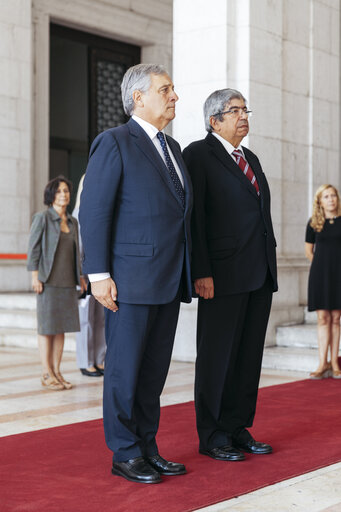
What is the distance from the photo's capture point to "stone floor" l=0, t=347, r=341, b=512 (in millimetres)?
3615

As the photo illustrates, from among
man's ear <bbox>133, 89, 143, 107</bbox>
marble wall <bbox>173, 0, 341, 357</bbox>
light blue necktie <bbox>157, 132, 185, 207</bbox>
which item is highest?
marble wall <bbox>173, 0, 341, 357</bbox>

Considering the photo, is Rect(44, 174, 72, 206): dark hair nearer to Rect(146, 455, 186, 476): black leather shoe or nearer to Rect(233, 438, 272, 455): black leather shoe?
Rect(233, 438, 272, 455): black leather shoe

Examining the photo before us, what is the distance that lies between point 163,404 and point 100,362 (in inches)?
68.0

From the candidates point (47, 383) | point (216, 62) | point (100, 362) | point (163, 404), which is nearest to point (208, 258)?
point (163, 404)

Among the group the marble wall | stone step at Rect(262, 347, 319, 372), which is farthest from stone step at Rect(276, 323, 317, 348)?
stone step at Rect(262, 347, 319, 372)

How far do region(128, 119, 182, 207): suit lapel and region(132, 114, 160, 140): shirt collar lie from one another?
0.07 ft

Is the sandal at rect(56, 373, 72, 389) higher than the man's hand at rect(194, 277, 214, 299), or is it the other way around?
the man's hand at rect(194, 277, 214, 299)

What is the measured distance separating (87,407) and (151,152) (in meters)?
2.64

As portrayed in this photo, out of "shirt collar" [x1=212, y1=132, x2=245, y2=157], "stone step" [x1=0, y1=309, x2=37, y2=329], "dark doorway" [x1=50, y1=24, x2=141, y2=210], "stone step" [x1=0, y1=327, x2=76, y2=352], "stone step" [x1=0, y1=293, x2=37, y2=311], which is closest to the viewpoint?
"shirt collar" [x1=212, y1=132, x2=245, y2=157]

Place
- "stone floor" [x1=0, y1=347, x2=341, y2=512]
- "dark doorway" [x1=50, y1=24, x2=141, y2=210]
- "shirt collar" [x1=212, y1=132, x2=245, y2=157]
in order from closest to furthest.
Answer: "stone floor" [x1=0, y1=347, x2=341, y2=512] → "shirt collar" [x1=212, y1=132, x2=245, y2=157] → "dark doorway" [x1=50, y1=24, x2=141, y2=210]

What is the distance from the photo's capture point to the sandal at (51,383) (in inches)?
267

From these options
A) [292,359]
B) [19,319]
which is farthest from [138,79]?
[19,319]

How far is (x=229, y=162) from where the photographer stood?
439cm

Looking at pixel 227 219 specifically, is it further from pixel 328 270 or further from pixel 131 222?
pixel 328 270
